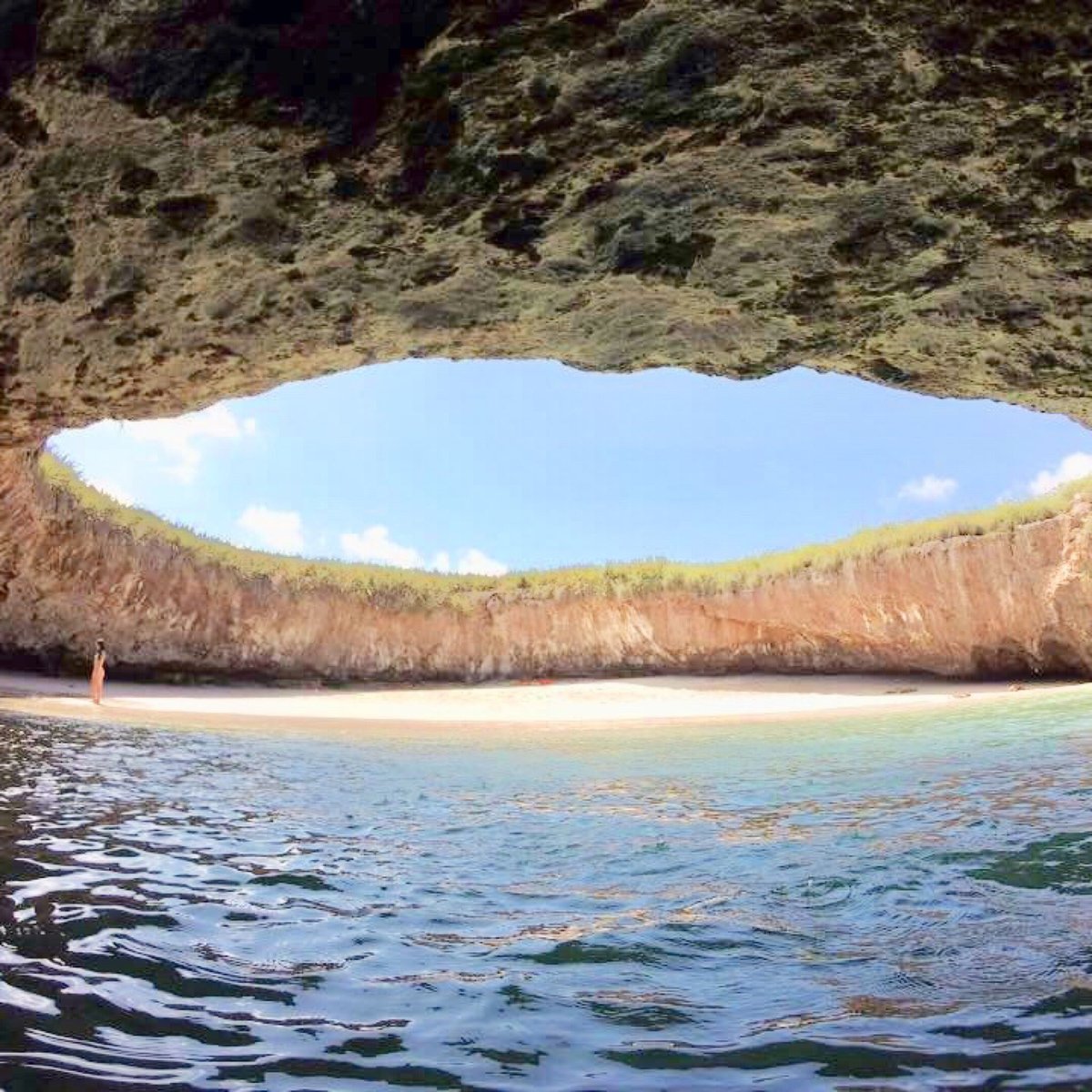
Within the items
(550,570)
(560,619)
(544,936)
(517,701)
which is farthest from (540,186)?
(550,570)

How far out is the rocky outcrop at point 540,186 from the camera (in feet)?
8.28

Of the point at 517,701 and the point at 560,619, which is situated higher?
the point at 560,619

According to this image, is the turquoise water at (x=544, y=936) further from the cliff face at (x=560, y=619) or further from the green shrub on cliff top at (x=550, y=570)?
the green shrub on cliff top at (x=550, y=570)

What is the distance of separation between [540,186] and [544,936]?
246 cm

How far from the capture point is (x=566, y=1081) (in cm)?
202

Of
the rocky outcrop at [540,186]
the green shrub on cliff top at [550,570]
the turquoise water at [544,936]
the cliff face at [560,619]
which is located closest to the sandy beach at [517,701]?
the cliff face at [560,619]

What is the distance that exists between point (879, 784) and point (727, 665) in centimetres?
1397

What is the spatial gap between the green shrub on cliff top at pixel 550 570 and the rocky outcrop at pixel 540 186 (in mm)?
13468

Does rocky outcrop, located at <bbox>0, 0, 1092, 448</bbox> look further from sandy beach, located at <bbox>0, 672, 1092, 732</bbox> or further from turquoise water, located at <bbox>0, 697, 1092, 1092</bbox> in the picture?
sandy beach, located at <bbox>0, 672, 1092, 732</bbox>

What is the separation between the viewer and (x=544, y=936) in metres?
3.13

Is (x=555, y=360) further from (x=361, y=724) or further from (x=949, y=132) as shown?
(x=361, y=724)

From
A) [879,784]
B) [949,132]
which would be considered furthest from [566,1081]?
[879,784]

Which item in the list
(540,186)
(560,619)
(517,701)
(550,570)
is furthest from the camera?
(550,570)

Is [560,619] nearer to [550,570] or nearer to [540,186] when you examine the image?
[550,570]
